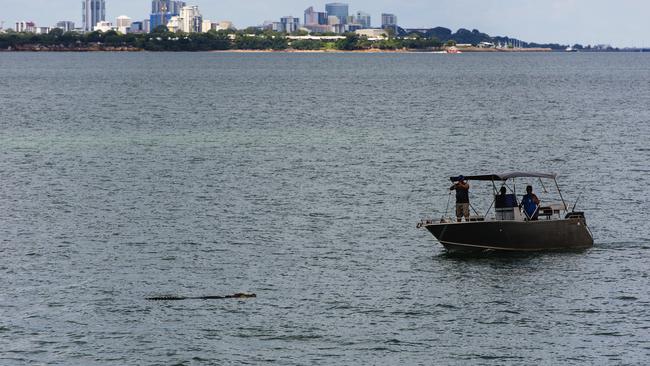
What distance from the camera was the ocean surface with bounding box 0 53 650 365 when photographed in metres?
42.0

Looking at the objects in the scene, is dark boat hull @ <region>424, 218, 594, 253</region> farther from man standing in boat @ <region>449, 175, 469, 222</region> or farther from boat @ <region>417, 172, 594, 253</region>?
man standing in boat @ <region>449, 175, 469, 222</region>

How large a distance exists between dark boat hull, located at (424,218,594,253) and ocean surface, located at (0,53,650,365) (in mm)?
663

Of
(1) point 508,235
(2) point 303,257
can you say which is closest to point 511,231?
(1) point 508,235

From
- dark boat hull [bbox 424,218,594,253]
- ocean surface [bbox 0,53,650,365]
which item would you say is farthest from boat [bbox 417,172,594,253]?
ocean surface [bbox 0,53,650,365]

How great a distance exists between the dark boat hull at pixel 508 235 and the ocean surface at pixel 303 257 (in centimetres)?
66

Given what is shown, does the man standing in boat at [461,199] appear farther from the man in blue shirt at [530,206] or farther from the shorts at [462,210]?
the man in blue shirt at [530,206]

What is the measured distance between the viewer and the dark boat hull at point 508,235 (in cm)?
5488

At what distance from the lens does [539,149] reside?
99375mm

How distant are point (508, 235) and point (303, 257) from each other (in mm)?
9160

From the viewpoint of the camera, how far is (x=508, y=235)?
2164 inches

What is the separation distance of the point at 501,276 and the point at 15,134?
73.5 meters

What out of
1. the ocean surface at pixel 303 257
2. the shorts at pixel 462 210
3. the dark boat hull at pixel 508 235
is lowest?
the ocean surface at pixel 303 257

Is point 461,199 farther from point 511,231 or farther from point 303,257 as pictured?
point 303,257

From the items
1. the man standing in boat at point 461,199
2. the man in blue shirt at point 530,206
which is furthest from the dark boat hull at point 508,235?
the man standing in boat at point 461,199
